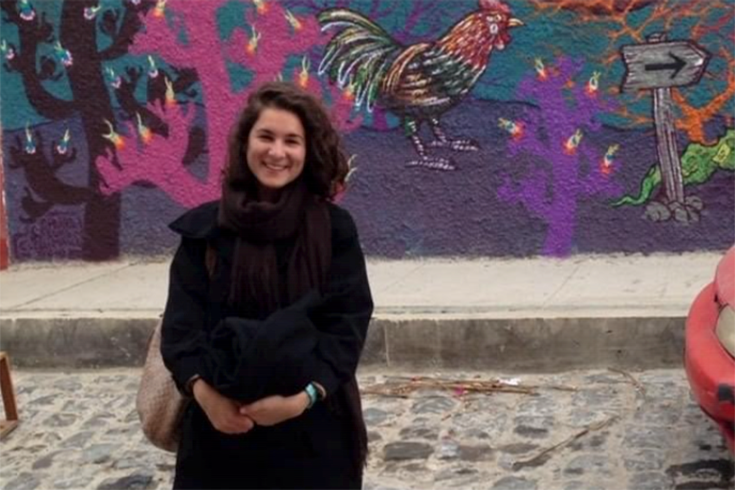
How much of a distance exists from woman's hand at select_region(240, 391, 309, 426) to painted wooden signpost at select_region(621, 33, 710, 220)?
5317mm

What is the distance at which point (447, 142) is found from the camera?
7.86m

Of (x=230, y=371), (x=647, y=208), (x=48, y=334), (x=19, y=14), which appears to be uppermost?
(x=19, y=14)

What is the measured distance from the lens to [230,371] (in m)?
2.77

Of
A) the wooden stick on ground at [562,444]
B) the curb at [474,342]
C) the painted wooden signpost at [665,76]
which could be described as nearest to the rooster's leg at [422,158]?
the painted wooden signpost at [665,76]

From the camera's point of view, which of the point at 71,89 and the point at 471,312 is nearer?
the point at 471,312

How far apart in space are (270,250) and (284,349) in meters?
0.28

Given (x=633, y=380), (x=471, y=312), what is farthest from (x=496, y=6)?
(x=633, y=380)

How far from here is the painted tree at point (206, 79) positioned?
26.2ft

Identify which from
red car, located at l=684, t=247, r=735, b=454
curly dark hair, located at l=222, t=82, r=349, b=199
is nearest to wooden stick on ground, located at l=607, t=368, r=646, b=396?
red car, located at l=684, t=247, r=735, b=454

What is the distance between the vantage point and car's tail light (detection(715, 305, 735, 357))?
3.89 meters

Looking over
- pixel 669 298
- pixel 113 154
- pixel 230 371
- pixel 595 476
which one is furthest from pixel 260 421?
pixel 113 154

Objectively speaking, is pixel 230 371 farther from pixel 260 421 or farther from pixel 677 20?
pixel 677 20

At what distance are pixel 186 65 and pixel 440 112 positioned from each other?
5.97ft

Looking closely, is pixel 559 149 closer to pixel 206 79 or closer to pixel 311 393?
pixel 206 79
